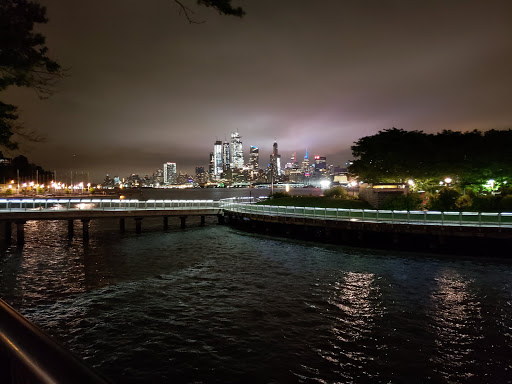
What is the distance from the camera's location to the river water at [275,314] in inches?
472

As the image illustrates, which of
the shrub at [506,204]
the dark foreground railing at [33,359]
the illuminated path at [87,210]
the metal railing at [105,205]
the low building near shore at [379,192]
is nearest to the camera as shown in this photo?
the dark foreground railing at [33,359]

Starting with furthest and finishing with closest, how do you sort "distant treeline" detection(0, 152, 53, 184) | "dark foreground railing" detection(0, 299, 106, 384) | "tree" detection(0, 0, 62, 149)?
"distant treeline" detection(0, 152, 53, 184), "tree" detection(0, 0, 62, 149), "dark foreground railing" detection(0, 299, 106, 384)

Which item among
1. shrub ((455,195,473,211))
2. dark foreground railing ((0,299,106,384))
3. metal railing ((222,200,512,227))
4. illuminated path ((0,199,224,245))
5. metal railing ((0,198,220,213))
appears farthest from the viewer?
metal railing ((0,198,220,213))

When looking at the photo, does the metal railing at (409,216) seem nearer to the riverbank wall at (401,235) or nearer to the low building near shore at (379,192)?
the riverbank wall at (401,235)

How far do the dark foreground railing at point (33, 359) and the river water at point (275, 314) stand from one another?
10.3m

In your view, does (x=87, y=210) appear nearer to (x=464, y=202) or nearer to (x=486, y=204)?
(x=464, y=202)

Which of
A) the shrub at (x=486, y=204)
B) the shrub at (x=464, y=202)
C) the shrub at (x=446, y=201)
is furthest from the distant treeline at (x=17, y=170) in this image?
the shrub at (x=486, y=204)

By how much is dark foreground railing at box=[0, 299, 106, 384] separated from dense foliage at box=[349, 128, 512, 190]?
53411 mm

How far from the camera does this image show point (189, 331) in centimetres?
1488

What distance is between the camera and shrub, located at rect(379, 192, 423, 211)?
3828 cm

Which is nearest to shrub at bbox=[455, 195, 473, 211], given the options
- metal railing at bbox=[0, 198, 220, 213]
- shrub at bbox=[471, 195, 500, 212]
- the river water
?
shrub at bbox=[471, 195, 500, 212]

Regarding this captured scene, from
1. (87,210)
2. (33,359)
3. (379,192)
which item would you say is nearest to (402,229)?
(379,192)

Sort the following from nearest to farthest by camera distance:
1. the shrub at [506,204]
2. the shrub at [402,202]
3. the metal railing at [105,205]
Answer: the shrub at [506,204] → the shrub at [402,202] → the metal railing at [105,205]

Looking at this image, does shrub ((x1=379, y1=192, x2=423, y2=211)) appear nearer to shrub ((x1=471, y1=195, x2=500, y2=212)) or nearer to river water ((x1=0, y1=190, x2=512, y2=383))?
shrub ((x1=471, y1=195, x2=500, y2=212))
